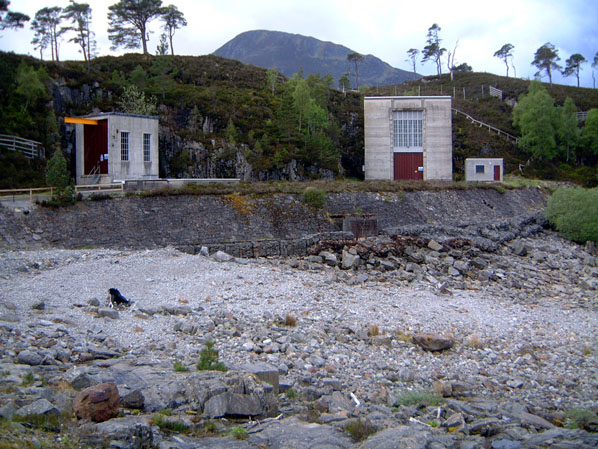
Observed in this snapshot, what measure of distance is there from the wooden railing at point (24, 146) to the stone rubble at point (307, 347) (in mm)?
16596

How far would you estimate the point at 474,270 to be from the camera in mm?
26062

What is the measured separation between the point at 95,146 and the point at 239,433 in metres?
31.1

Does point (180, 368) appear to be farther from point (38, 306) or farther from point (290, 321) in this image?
point (38, 306)

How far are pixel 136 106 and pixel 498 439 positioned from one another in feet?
137

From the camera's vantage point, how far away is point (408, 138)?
Answer: 1882 inches

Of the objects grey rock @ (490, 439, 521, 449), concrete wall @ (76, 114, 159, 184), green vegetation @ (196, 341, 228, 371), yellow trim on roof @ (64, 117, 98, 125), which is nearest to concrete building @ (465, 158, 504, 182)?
concrete wall @ (76, 114, 159, 184)

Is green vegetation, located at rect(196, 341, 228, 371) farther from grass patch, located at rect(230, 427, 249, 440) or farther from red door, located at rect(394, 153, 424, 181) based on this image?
red door, located at rect(394, 153, 424, 181)

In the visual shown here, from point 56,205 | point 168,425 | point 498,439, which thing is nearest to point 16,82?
point 56,205

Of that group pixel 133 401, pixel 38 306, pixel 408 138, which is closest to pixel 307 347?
pixel 133 401

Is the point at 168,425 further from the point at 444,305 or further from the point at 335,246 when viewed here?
the point at 335,246

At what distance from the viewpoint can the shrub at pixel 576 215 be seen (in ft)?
118

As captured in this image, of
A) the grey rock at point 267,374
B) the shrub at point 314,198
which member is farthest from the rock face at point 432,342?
the shrub at point 314,198

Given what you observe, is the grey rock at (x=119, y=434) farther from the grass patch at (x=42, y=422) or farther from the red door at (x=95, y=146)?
the red door at (x=95, y=146)

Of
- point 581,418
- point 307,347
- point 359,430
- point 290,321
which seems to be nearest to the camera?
point 359,430
